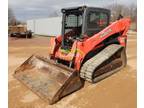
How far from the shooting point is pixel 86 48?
16.5ft

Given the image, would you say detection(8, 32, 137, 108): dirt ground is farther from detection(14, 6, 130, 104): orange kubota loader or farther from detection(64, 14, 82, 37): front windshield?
detection(64, 14, 82, 37): front windshield

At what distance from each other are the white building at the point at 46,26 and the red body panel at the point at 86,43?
54.9 ft

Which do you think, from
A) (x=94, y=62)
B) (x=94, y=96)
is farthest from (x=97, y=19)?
(x=94, y=96)

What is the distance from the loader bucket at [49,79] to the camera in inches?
169

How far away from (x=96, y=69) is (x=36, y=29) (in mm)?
24231

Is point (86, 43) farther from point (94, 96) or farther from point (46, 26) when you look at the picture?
point (46, 26)

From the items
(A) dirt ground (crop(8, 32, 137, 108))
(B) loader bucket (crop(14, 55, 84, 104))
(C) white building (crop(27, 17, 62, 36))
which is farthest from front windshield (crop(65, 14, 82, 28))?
(C) white building (crop(27, 17, 62, 36))

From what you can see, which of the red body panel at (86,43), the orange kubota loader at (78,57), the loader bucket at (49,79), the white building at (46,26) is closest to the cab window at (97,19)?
the orange kubota loader at (78,57)

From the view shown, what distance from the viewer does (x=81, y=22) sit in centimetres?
569

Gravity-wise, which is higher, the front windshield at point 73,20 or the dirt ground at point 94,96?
the front windshield at point 73,20

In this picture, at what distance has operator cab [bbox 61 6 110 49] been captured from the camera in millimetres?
5289

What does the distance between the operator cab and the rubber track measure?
56 centimetres

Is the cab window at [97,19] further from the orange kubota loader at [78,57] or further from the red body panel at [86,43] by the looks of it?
the red body panel at [86,43]
